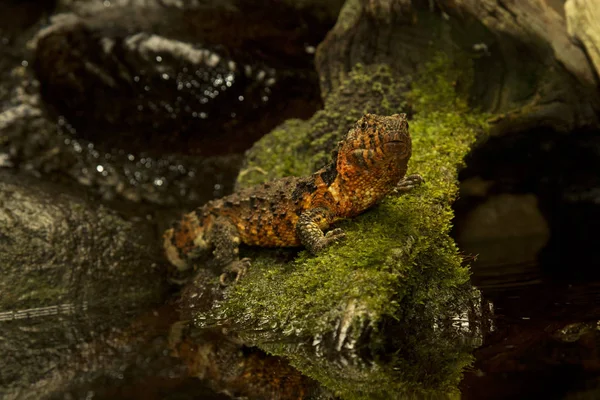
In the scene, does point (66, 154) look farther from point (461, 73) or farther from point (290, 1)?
point (461, 73)

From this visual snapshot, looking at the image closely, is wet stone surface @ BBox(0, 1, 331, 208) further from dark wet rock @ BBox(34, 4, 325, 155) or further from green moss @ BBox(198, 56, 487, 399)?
green moss @ BBox(198, 56, 487, 399)

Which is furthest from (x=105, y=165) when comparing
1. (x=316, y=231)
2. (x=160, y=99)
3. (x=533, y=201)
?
(x=533, y=201)

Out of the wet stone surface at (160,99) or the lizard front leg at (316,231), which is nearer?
the lizard front leg at (316,231)

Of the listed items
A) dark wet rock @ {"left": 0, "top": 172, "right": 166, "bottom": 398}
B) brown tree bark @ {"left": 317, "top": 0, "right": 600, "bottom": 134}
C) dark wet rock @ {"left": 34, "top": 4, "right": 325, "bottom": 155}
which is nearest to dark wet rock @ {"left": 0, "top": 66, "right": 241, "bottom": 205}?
dark wet rock @ {"left": 34, "top": 4, "right": 325, "bottom": 155}

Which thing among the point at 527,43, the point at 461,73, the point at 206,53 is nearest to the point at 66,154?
the point at 206,53

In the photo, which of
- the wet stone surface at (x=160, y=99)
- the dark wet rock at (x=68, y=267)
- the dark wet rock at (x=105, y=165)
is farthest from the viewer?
the wet stone surface at (x=160, y=99)

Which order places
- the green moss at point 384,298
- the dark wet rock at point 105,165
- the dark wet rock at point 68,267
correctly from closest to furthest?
the green moss at point 384,298 < the dark wet rock at point 68,267 < the dark wet rock at point 105,165

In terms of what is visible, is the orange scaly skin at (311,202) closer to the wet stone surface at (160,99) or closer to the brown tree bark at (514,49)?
the brown tree bark at (514,49)

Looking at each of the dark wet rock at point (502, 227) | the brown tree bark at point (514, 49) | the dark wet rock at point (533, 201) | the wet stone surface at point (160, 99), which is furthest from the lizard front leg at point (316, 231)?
the wet stone surface at point (160, 99)

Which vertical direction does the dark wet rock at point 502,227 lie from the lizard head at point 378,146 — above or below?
below
